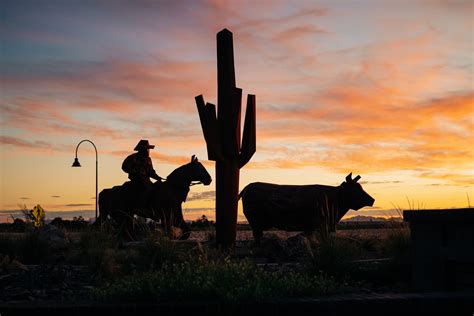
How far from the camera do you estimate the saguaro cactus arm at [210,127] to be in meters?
11.4

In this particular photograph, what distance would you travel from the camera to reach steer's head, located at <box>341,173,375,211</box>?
14352 mm

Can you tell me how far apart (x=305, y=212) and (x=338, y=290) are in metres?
7.00

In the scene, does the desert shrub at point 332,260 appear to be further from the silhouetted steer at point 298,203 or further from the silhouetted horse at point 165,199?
the silhouetted horse at point 165,199

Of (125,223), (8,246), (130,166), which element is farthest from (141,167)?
(8,246)

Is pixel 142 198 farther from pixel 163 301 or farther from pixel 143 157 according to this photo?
pixel 163 301

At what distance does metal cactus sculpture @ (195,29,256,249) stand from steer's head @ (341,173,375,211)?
12.1ft

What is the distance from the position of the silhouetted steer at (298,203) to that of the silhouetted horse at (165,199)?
118cm

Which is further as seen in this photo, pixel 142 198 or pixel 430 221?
pixel 142 198

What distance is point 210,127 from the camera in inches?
453

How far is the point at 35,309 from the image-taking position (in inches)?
248

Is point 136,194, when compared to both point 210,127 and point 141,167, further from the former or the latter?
point 210,127

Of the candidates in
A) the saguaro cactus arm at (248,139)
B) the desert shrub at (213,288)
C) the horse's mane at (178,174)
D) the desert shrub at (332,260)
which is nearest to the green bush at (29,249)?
the horse's mane at (178,174)

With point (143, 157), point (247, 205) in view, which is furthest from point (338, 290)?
point (143, 157)

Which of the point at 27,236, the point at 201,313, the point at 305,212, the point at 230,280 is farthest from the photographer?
the point at 305,212
